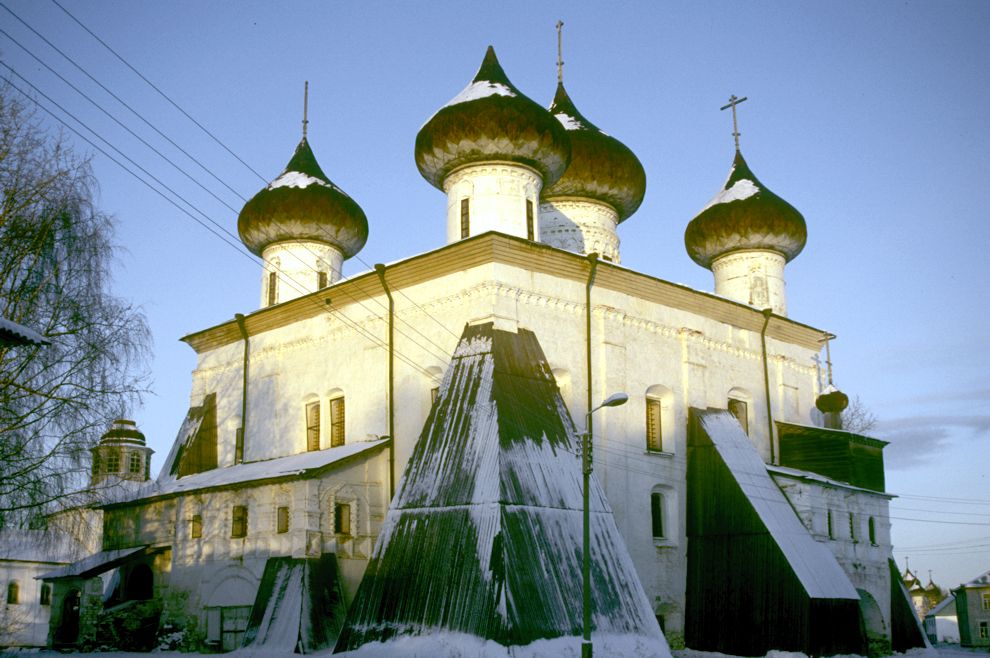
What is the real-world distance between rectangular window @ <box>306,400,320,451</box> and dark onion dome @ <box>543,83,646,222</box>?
718 cm

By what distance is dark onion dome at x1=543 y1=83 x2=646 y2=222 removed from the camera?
23.0 meters

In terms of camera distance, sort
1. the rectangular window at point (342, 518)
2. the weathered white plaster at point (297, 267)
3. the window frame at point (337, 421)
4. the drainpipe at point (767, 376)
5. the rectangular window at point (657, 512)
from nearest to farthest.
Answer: the rectangular window at point (342, 518), the rectangular window at point (657, 512), the window frame at point (337, 421), the drainpipe at point (767, 376), the weathered white plaster at point (297, 267)

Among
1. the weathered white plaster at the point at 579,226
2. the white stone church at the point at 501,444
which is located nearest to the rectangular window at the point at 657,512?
the white stone church at the point at 501,444

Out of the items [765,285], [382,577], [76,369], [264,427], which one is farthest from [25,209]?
[765,285]

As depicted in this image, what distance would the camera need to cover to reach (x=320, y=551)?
17.0 meters

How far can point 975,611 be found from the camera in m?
38.4

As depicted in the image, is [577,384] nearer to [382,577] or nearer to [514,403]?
[514,403]

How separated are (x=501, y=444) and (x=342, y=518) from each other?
4.31m

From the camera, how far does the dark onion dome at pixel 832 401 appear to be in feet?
76.4

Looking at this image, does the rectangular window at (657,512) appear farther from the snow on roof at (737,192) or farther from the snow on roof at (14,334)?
the snow on roof at (14,334)

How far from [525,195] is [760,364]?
6905 millimetres

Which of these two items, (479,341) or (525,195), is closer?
(479,341)

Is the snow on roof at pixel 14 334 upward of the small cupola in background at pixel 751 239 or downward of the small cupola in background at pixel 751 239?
downward

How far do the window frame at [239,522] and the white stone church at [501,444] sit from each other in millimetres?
62
